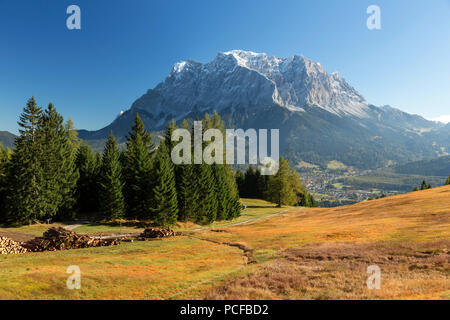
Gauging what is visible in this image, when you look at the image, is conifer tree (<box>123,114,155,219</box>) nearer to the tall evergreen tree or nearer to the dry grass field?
the tall evergreen tree

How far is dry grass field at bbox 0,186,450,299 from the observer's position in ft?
48.0

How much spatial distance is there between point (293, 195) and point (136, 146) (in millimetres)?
61614

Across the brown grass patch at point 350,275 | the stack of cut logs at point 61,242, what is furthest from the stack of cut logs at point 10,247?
the brown grass patch at point 350,275

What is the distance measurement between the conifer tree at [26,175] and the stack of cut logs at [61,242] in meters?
16.7

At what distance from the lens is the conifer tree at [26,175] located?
1731 inches

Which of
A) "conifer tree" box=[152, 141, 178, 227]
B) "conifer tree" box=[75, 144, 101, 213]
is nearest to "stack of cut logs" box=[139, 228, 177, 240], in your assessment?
"conifer tree" box=[152, 141, 178, 227]

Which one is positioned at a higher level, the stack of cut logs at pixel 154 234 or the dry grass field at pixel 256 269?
the dry grass field at pixel 256 269

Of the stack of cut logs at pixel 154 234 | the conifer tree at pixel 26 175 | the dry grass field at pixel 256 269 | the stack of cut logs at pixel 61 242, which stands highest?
the conifer tree at pixel 26 175

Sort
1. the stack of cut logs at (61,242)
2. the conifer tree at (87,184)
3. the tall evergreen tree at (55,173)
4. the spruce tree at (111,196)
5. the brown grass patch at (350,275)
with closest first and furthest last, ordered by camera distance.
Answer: the brown grass patch at (350,275) < the stack of cut logs at (61,242) < the tall evergreen tree at (55,173) < the spruce tree at (111,196) < the conifer tree at (87,184)

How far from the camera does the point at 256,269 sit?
2070 cm

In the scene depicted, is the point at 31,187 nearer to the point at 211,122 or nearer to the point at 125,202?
the point at 125,202

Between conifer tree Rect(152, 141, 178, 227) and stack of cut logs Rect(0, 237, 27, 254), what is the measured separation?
71.4ft

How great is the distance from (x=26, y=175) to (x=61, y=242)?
2246 centimetres

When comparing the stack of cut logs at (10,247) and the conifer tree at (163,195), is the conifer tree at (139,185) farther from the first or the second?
the stack of cut logs at (10,247)
